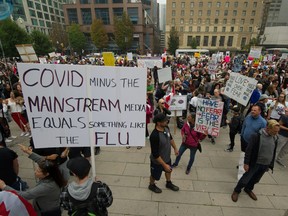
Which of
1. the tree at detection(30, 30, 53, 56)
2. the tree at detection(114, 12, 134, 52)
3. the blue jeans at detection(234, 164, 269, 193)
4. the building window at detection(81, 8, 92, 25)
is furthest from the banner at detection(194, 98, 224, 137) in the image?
the building window at detection(81, 8, 92, 25)

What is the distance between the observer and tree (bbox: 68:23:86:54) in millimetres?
50906

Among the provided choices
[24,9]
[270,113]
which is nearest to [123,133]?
[270,113]

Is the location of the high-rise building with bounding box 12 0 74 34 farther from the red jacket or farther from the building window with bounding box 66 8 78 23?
the red jacket

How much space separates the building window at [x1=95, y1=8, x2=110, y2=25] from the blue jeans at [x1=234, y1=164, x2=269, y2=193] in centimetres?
6271

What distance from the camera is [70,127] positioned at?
7.99ft

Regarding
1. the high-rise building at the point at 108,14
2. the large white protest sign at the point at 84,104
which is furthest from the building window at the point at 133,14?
the large white protest sign at the point at 84,104

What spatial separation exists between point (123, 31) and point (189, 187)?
178 ft

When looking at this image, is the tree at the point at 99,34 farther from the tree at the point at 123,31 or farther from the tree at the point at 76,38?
the tree at the point at 123,31

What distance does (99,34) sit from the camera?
53219mm

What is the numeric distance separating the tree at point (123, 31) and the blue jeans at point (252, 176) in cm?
5325

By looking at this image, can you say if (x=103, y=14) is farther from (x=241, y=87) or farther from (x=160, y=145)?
(x=160, y=145)

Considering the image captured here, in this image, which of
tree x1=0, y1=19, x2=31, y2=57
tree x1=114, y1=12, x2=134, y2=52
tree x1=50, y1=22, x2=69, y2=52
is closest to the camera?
tree x1=0, y1=19, x2=31, y2=57

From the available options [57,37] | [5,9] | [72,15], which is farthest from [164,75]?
[72,15]

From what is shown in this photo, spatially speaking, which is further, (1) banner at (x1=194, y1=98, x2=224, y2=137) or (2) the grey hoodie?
(1) banner at (x1=194, y1=98, x2=224, y2=137)
